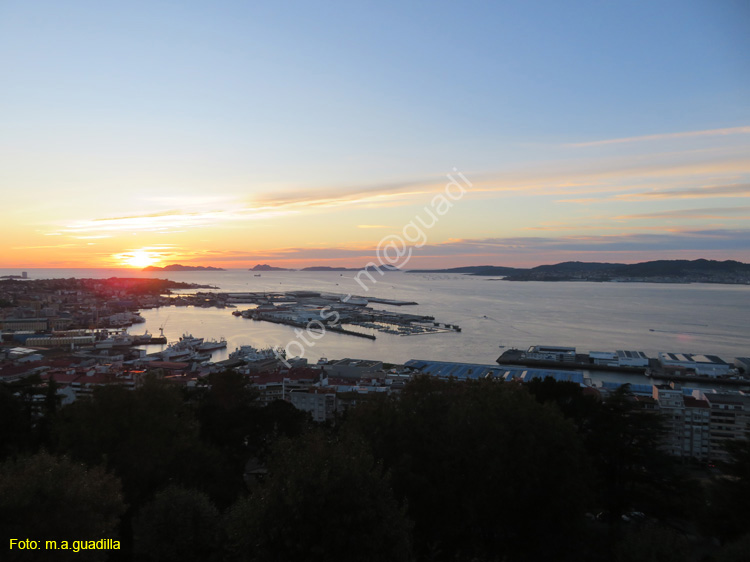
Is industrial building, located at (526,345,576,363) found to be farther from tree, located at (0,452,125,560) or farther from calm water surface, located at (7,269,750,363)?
tree, located at (0,452,125,560)

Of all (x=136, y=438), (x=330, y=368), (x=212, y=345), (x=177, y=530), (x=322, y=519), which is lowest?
(x=212, y=345)

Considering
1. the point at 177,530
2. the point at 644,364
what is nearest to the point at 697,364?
the point at 644,364

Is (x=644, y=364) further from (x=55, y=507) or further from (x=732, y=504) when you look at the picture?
(x=55, y=507)

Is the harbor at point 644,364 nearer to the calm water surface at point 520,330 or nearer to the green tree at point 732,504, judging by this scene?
the calm water surface at point 520,330

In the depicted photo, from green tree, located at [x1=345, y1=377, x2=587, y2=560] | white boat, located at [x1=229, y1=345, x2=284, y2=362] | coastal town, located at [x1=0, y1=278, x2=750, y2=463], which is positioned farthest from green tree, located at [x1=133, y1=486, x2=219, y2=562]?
white boat, located at [x1=229, y1=345, x2=284, y2=362]

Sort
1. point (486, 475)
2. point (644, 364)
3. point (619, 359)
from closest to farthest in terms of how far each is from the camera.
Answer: point (486, 475), point (644, 364), point (619, 359)

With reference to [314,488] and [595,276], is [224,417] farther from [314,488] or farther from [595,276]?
[595,276]
